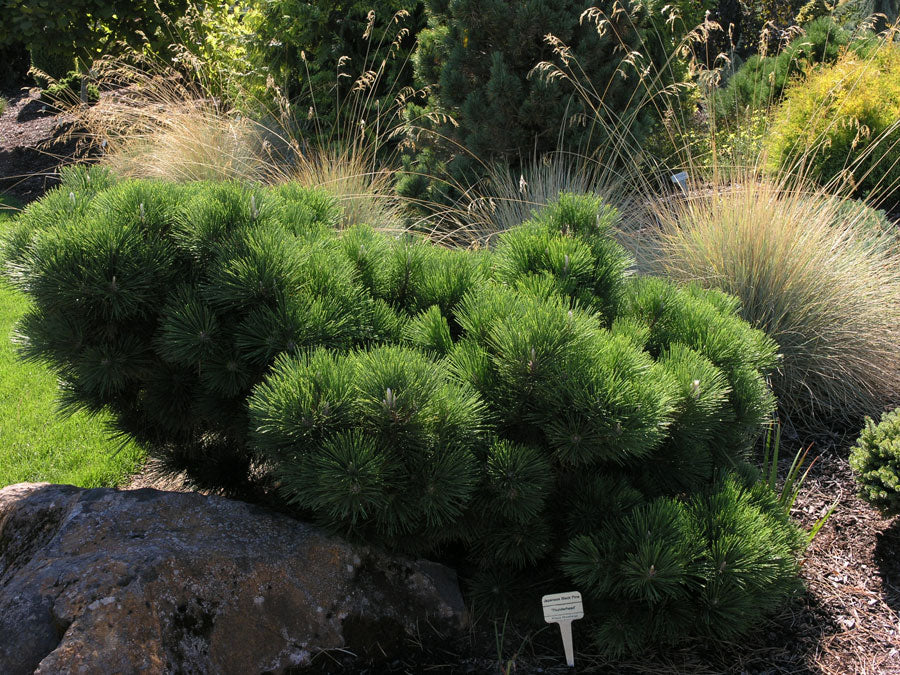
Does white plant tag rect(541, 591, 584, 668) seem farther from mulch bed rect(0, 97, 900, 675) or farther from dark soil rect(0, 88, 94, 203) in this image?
dark soil rect(0, 88, 94, 203)

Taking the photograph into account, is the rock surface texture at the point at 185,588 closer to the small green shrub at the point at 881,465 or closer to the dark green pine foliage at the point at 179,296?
the dark green pine foliage at the point at 179,296

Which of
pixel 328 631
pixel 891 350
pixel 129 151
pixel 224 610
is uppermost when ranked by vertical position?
pixel 129 151

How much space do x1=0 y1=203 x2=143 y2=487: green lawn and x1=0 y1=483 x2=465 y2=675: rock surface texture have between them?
107 centimetres

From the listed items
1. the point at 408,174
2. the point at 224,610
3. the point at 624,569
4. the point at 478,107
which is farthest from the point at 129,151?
the point at 624,569

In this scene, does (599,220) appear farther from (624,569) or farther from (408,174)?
(408,174)

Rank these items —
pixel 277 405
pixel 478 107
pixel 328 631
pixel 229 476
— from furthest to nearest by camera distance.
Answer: pixel 478 107, pixel 229 476, pixel 328 631, pixel 277 405

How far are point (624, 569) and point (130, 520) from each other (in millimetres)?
1530

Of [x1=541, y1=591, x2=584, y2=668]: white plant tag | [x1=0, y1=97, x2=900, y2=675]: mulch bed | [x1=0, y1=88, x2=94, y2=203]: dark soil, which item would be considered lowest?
[x1=0, y1=97, x2=900, y2=675]: mulch bed

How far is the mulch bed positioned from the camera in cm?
219

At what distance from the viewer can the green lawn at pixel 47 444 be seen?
3.54m

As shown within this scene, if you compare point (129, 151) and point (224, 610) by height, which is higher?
point (129, 151)

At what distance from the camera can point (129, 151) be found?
654 centimetres

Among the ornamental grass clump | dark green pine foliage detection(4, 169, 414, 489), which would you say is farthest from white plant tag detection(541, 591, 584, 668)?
the ornamental grass clump

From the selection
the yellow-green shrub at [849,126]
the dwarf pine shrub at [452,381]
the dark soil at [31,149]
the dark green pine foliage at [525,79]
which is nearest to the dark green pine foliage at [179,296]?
the dwarf pine shrub at [452,381]
